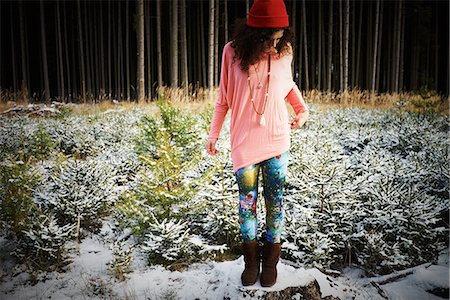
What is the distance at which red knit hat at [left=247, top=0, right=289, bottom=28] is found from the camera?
2.09 meters

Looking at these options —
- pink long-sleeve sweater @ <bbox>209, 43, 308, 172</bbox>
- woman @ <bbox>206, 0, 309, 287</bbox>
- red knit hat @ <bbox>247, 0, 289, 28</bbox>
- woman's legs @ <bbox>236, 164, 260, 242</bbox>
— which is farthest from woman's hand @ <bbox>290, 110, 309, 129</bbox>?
red knit hat @ <bbox>247, 0, 289, 28</bbox>

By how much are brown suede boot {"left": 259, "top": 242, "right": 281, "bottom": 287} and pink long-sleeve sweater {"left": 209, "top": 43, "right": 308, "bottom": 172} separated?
0.73 metres

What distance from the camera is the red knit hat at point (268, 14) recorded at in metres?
2.09

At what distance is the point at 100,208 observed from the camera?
3.87m

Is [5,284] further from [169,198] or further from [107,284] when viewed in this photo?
[169,198]

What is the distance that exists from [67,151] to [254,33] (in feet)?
16.6

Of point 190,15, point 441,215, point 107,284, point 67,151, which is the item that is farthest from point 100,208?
point 190,15

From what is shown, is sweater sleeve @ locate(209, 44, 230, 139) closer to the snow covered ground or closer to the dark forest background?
the snow covered ground

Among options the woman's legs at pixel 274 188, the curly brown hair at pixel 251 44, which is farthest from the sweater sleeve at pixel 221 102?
the woman's legs at pixel 274 188

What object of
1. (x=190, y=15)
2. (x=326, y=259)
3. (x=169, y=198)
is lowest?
(x=326, y=259)

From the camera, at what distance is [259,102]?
2271mm

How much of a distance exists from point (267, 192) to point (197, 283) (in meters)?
1.12

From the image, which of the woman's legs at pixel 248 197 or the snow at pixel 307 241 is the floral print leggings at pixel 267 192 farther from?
the snow at pixel 307 241

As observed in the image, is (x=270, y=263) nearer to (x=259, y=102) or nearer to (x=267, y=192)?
(x=267, y=192)
